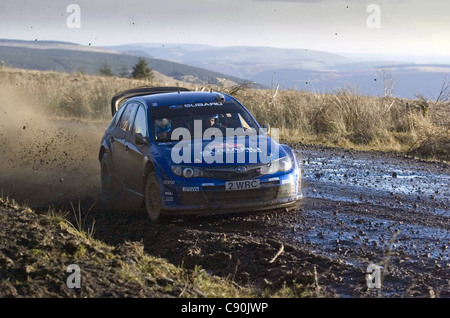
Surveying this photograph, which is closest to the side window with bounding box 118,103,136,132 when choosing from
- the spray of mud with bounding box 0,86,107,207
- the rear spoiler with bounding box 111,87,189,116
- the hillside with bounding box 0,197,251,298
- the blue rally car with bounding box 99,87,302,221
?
the blue rally car with bounding box 99,87,302,221

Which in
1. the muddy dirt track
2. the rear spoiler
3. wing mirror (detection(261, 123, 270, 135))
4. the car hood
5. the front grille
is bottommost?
the muddy dirt track

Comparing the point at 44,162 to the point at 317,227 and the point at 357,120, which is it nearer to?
the point at 317,227

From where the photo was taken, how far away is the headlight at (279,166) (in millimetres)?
9523

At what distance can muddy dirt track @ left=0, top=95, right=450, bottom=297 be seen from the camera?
6969mm

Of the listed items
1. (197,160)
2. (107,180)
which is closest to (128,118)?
(107,180)

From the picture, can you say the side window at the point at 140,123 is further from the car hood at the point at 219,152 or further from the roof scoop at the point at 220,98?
the roof scoop at the point at 220,98

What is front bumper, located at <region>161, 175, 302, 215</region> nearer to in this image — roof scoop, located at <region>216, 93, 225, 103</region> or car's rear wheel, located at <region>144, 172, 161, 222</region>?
car's rear wheel, located at <region>144, 172, 161, 222</region>

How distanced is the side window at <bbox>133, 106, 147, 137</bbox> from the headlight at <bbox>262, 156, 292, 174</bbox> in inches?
77.9

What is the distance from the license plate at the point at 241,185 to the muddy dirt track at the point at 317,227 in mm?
504

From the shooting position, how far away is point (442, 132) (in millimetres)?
17781

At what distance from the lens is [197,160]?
940 cm
